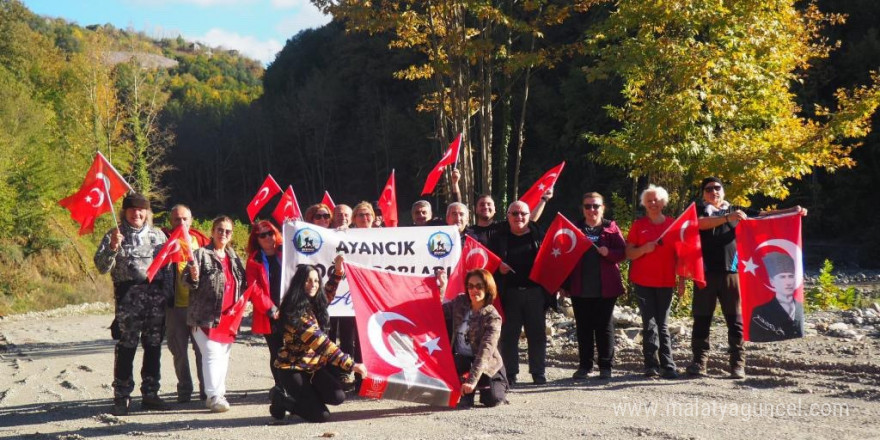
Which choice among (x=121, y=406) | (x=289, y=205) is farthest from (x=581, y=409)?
(x=289, y=205)

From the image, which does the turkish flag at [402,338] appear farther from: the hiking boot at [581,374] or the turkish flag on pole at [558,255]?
the hiking boot at [581,374]

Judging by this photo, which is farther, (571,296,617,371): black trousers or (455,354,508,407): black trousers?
(571,296,617,371): black trousers

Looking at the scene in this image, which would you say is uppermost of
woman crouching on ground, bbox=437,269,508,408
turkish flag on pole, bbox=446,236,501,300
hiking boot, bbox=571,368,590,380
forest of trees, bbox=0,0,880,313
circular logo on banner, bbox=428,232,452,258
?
forest of trees, bbox=0,0,880,313

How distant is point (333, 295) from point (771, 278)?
425 cm

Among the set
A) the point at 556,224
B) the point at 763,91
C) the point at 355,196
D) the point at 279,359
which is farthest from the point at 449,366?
the point at 355,196

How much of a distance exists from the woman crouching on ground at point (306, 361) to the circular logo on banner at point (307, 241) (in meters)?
0.69

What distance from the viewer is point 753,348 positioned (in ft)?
32.8

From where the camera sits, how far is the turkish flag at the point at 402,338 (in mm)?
7074

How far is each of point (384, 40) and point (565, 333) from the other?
119ft

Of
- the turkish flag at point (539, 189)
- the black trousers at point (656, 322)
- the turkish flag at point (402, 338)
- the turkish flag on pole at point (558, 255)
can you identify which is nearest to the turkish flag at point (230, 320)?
the turkish flag at point (402, 338)

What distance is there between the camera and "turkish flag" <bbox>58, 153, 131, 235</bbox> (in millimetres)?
8281

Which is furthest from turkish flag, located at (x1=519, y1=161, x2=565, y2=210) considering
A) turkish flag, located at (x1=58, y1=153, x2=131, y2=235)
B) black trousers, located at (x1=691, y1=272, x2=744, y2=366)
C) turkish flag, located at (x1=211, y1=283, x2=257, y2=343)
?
turkish flag, located at (x1=58, y1=153, x2=131, y2=235)

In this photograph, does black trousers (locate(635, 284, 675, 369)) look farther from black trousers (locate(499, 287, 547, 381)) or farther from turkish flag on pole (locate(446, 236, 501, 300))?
turkish flag on pole (locate(446, 236, 501, 300))

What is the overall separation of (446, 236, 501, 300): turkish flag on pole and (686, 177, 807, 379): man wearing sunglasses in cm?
206
